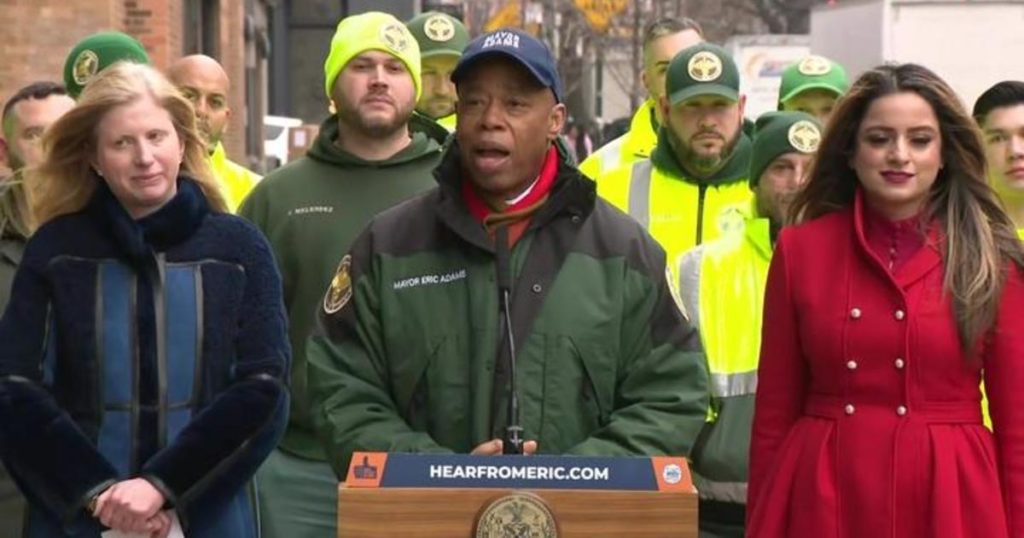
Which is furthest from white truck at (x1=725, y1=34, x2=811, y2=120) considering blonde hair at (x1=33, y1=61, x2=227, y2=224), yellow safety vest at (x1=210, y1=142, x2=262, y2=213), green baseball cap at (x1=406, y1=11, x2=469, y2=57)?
blonde hair at (x1=33, y1=61, x2=227, y2=224)

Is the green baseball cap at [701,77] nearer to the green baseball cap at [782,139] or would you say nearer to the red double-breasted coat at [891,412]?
the green baseball cap at [782,139]

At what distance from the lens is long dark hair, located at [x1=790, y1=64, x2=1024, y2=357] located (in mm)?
5125

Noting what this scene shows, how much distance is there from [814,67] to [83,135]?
14.9 feet

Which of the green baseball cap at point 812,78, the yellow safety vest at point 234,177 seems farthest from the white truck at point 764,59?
the yellow safety vest at point 234,177

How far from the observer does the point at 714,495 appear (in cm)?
648

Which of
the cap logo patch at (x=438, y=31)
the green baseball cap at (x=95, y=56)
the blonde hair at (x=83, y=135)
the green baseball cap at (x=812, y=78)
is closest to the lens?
the blonde hair at (x=83, y=135)

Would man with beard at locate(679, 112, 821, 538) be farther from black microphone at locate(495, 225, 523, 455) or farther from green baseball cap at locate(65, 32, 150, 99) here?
green baseball cap at locate(65, 32, 150, 99)

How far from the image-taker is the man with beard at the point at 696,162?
25.6 feet

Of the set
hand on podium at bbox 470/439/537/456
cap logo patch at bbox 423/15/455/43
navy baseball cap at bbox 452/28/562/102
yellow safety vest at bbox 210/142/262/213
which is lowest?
hand on podium at bbox 470/439/537/456

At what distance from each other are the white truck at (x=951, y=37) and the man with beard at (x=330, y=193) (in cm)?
1749

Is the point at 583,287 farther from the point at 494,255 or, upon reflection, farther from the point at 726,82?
the point at 726,82

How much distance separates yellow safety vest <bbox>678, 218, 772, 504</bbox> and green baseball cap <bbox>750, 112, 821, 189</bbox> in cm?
30

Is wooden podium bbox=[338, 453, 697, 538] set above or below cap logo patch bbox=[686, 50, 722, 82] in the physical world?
below

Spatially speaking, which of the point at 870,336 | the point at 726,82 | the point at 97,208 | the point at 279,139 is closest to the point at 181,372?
the point at 97,208
